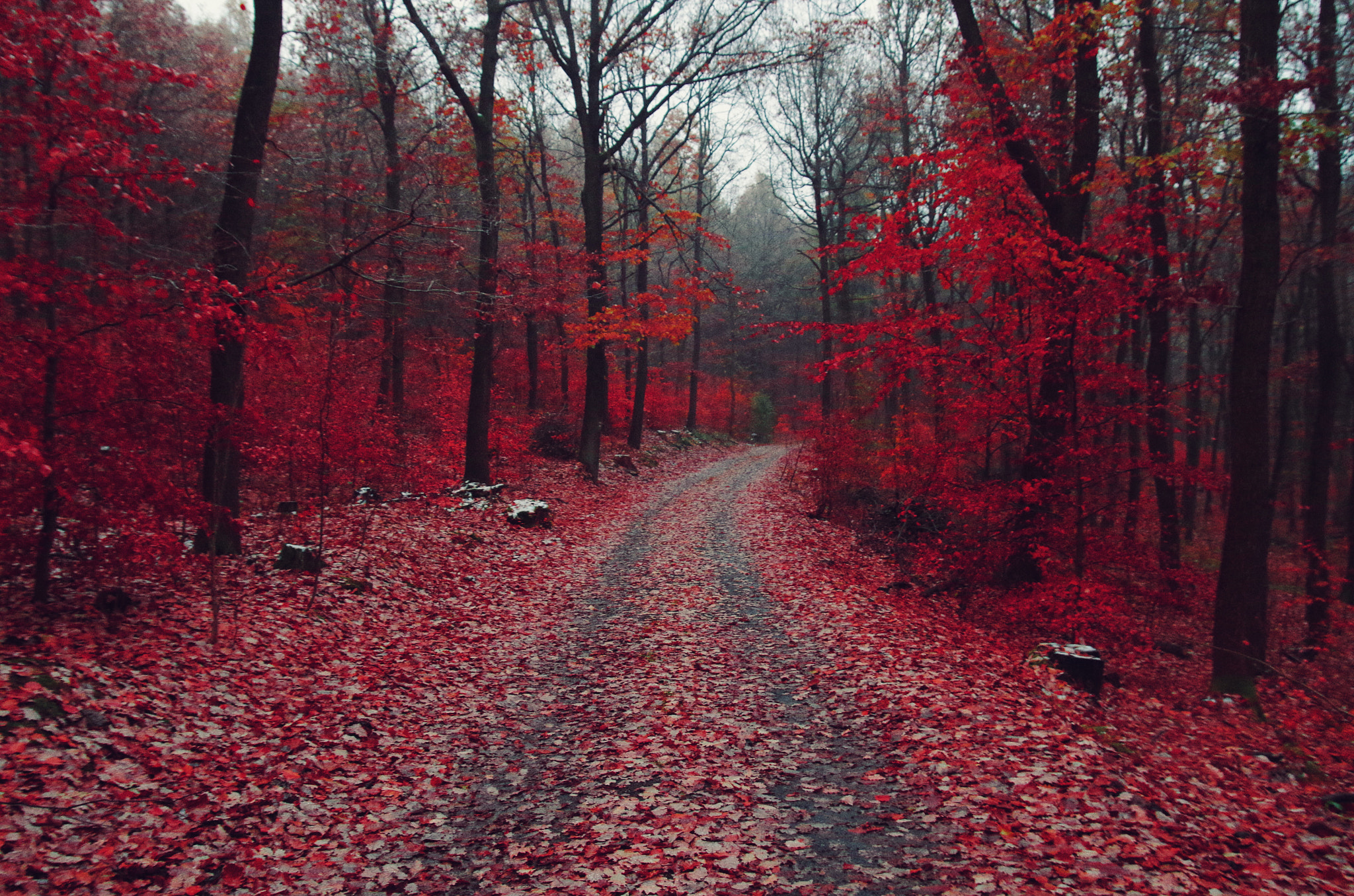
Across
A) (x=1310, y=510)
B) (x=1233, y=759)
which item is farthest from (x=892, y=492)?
(x=1233, y=759)

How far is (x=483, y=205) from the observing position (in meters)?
12.4

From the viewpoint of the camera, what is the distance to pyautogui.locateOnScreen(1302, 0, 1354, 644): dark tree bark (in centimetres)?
960

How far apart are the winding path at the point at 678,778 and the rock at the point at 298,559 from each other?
10.7 ft

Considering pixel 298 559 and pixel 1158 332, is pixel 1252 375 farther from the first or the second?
pixel 298 559

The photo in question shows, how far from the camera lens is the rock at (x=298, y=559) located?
797 cm

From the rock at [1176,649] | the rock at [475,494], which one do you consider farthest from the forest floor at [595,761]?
the rock at [475,494]

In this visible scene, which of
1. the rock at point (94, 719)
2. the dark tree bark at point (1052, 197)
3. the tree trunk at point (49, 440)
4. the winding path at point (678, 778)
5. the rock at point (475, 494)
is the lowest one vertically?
the winding path at point (678, 778)

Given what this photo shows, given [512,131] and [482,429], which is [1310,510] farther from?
[512,131]

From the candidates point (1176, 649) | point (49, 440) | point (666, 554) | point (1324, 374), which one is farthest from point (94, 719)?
point (1324, 374)

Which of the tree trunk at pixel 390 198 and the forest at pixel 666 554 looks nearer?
the forest at pixel 666 554

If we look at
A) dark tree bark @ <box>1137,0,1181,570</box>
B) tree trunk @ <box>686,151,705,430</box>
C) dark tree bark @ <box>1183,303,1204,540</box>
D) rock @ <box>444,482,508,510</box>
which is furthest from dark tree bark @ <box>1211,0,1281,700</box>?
rock @ <box>444,482,508,510</box>

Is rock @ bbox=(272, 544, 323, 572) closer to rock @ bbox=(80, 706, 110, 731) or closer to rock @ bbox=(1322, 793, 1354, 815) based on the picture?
rock @ bbox=(80, 706, 110, 731)

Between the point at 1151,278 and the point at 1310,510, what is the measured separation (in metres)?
7.56

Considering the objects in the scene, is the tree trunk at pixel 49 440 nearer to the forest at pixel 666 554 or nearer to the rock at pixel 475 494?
the forest at pixel 666 554
